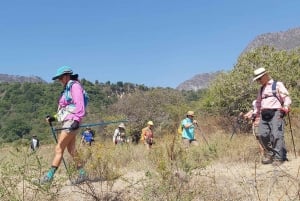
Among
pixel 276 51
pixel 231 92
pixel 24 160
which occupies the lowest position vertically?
pixel 24 160

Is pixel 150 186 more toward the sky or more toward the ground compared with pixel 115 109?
more toward the ground

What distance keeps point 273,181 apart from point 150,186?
1468 millimetres

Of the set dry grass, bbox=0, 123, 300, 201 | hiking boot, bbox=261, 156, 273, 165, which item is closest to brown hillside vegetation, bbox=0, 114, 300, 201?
dry grass, bbox=0, 123, 300, 201

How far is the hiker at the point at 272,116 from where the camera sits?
6.41 m

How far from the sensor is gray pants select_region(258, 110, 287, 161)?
6.40m

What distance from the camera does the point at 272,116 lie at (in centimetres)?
657

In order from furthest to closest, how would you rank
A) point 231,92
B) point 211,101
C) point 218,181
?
point 211,101, point 231,92, point 218,181

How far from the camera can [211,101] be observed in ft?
78.9

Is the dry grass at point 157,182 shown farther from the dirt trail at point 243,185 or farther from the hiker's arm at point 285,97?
the hiker's arm at point 285,97

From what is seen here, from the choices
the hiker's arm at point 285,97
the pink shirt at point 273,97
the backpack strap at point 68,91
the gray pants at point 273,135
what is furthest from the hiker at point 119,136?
the backpack strap at point 68,91

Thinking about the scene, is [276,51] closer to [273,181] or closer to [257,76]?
[257,76]

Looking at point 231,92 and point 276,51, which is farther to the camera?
point 276,51

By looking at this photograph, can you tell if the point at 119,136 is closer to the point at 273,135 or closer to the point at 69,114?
the point at 273,135

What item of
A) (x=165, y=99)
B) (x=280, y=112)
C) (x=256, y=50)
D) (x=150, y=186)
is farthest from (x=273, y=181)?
(x=165, y=99)
